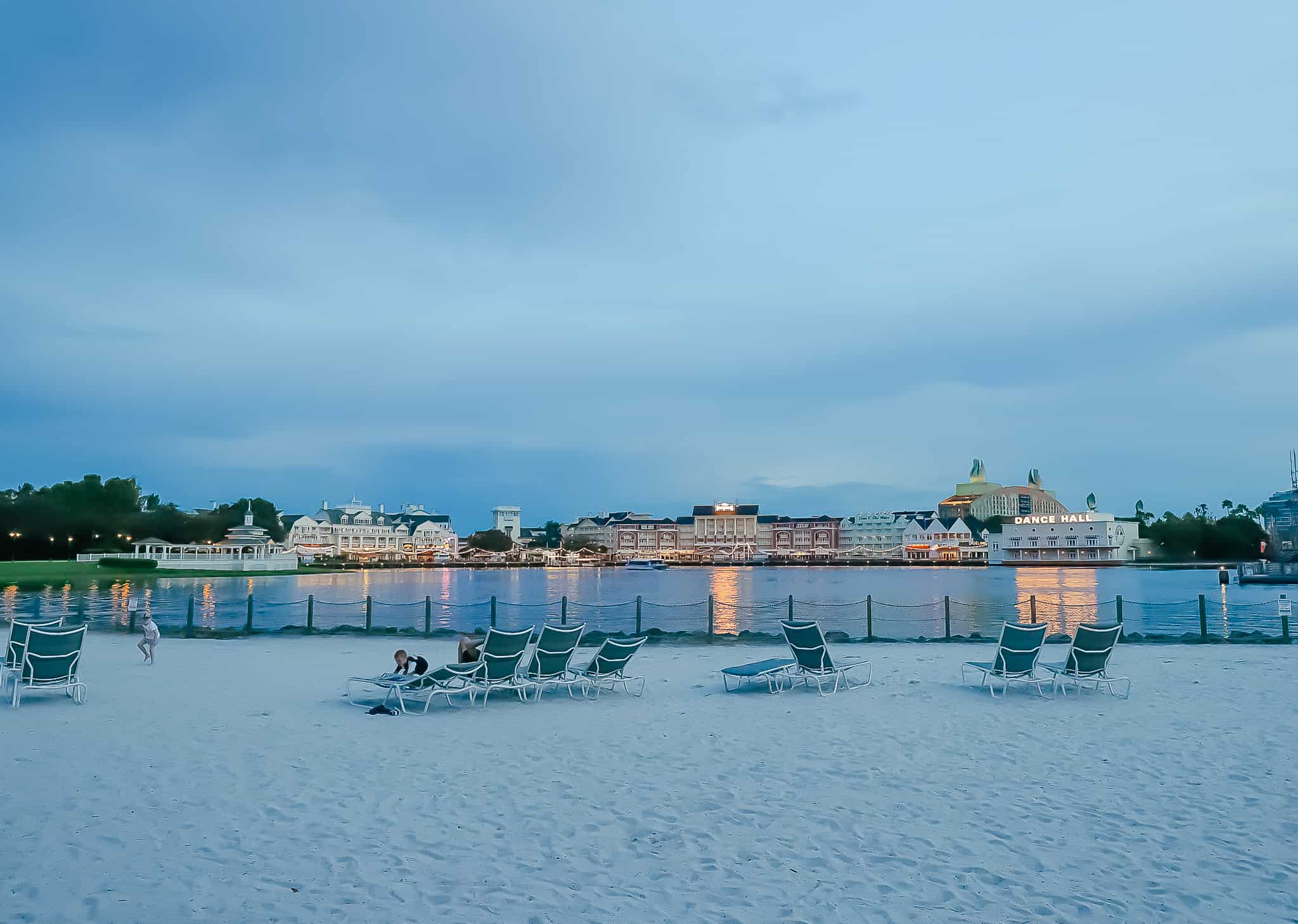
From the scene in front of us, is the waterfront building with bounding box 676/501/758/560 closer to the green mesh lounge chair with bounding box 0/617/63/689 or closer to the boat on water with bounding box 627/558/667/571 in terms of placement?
the boat on water with bounding box 627/558/667/571

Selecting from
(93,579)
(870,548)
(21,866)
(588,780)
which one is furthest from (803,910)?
(870,548)

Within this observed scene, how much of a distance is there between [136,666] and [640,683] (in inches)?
297

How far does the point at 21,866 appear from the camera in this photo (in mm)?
4477

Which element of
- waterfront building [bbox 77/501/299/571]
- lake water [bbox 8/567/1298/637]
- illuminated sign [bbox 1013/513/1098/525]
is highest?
illuminated sign [bbox 1013/513/1098/525]

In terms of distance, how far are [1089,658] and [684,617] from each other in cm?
2469

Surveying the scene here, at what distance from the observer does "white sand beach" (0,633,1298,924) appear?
4164mm

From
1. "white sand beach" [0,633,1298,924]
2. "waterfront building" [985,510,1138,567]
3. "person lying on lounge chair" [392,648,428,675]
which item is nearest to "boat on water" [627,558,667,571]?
"waterfront building" [985,510,1138,567]

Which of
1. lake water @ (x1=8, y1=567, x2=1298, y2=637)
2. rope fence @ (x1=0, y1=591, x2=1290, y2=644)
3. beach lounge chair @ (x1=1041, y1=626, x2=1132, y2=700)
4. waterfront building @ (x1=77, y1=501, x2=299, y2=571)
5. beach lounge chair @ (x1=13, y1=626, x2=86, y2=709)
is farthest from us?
waterfront building @ (x1=77, y1=501, x2=299, y2=571)

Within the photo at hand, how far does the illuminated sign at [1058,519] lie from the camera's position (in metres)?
134

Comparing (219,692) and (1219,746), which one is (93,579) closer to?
(219,692)

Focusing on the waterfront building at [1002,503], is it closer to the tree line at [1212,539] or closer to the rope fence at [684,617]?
the tree line at [1212,539]

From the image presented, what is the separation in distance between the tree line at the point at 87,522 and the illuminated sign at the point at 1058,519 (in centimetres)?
11641

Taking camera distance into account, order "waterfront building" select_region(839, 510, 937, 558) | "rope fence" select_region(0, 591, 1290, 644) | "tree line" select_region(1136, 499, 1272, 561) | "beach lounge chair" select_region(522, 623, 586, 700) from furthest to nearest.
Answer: "waterfront building" select_region(839, 510, 937, 558) < "tree line" select_region(1136, 499, 1272, 561) < "rope fence" select_region(0, 591, 1290, 644) < "beach lounge chair" select_region(522, 623, 586, 700)

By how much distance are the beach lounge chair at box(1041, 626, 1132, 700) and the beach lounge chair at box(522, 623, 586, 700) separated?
560 cm
